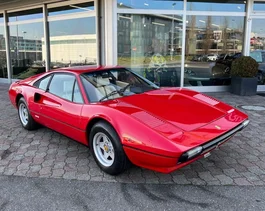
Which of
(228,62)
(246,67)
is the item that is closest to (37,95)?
(246,67)

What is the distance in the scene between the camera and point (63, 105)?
11.9 ft

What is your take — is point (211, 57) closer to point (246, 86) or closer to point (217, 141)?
point (246, 86)

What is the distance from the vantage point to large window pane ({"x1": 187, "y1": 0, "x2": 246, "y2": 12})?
26.6ft

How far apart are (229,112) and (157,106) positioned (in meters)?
0.94

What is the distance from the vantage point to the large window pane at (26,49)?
9828 mm

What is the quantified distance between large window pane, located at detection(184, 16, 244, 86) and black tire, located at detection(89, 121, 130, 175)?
596 centimetres

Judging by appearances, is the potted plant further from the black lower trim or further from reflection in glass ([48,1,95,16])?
the black lower trim

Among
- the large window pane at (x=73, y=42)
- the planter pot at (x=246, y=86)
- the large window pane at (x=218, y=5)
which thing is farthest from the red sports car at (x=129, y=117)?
the large window pane at (x=218, y=5)

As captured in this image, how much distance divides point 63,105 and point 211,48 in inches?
254

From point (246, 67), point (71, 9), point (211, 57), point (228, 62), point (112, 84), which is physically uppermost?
point (71, 9)

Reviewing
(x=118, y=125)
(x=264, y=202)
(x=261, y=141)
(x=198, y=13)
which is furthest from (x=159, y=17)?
(x=264, y=202)

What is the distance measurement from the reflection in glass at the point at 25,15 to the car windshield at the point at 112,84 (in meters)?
6.87

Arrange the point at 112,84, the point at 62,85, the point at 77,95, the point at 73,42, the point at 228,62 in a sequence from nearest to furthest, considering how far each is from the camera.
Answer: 1. the point at 77,95
2. the point at 112,84
3. the point at 62,85
4. the point at 228,62
5. the point at 73,42

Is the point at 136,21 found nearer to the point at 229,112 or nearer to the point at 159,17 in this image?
the point at 159,17
